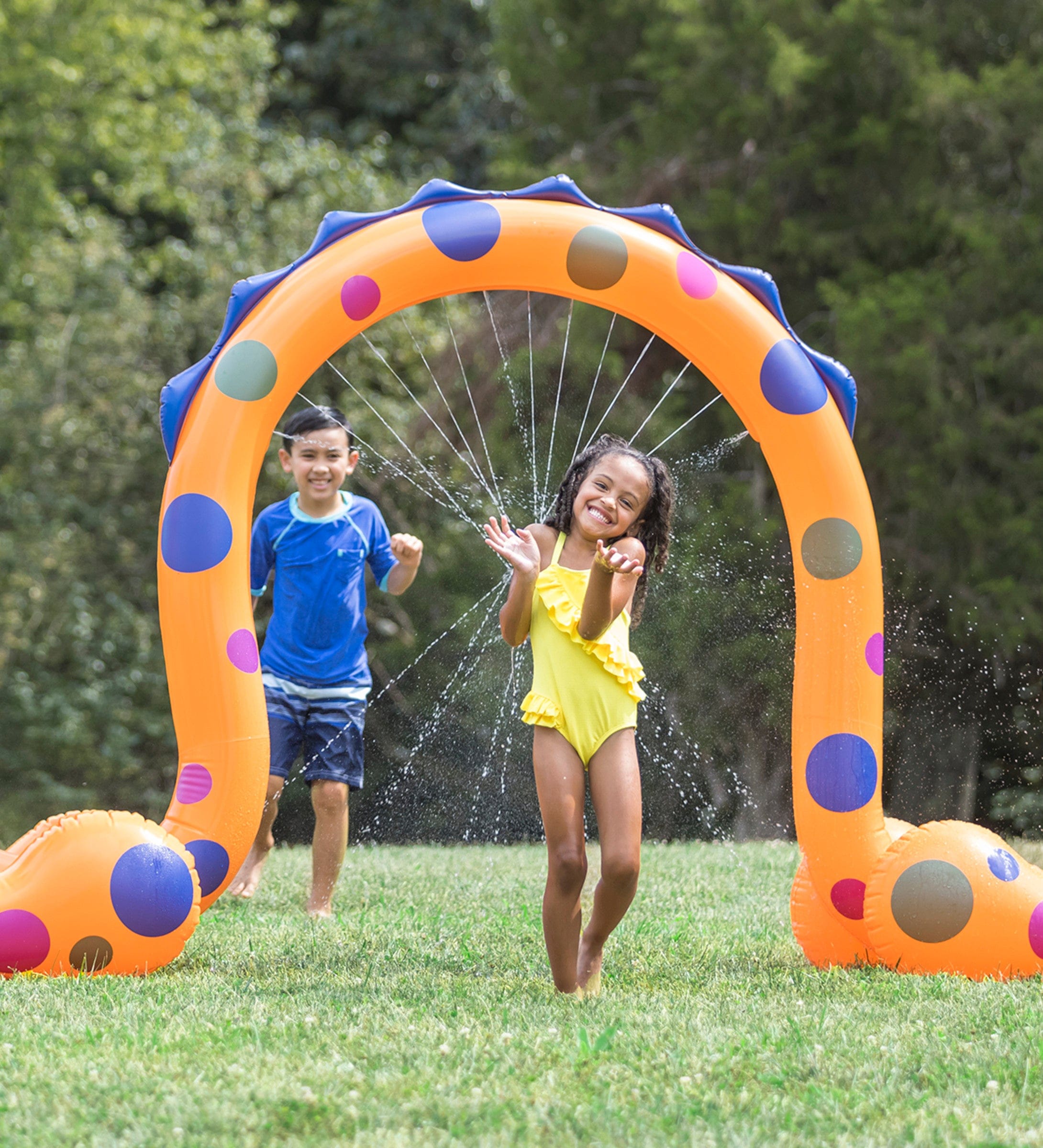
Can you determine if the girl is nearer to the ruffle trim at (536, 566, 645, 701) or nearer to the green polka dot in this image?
the ruffle trim at (536, 566, 645, 701)

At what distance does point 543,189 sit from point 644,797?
19.7ft

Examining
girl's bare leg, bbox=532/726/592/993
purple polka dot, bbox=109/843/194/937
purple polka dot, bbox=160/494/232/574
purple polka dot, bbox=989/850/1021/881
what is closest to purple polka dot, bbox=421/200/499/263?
purple polka dot, bbox=160/494/232/574

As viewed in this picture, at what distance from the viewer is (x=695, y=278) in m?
4.62

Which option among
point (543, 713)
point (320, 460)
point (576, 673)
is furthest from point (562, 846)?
point (320, 460)

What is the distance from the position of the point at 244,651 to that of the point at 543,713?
1.12 m

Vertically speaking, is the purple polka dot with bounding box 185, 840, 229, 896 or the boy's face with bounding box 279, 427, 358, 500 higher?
the boy's face with bounding box 279, 427, 358, 500

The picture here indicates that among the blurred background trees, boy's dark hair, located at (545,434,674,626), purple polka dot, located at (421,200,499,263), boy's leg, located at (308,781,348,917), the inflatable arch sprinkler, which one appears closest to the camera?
the inflatable arch sprinkler

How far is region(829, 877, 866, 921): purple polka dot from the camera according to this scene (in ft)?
14.1

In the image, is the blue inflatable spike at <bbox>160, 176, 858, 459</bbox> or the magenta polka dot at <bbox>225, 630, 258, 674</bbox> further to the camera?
the blue inflatable spike at <bbox>160, 176, 858, 459</bbox>

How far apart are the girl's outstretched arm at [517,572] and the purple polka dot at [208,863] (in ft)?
3.82

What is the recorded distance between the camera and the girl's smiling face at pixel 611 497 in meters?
4.03

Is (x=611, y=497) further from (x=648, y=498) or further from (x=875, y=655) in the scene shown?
(x=875, y=655)

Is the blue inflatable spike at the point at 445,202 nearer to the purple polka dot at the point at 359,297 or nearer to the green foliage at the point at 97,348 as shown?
the purple polka dot at the point at 359,297

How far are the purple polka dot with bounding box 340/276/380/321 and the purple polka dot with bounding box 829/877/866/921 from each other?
2.41 meters
